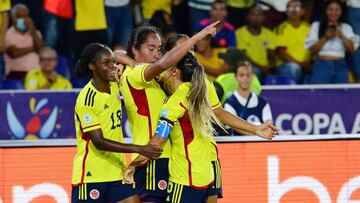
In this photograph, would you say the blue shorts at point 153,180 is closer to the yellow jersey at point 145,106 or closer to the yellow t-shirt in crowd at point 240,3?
the yellow jersey at point 145,106

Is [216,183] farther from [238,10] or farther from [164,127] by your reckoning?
[238,10]

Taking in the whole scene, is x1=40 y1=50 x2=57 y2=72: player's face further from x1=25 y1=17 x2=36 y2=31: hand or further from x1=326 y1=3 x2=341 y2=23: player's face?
x1=326 y1=3 x2=341 y2=23: player's face

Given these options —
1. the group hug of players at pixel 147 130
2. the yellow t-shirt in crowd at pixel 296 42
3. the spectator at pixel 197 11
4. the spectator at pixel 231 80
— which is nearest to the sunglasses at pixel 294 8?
the yellow t-shirt in crowd at pixel 296 42

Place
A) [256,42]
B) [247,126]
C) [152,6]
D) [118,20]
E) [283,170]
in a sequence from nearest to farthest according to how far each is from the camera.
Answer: [247,126] → [283,170] → [118,20] → [152,6] → [256,42]

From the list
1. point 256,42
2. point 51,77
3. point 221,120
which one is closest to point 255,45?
point 256,42

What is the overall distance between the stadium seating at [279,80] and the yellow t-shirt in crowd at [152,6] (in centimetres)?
171

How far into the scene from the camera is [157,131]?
860cm

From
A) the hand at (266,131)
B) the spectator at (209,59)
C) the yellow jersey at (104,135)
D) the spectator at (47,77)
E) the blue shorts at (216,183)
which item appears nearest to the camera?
the blue shorts at (216,183)

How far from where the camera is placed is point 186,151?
8.66m

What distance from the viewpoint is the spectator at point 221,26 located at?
1584 centimetres

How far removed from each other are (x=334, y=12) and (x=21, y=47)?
4398 millimetres

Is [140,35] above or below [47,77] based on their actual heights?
above

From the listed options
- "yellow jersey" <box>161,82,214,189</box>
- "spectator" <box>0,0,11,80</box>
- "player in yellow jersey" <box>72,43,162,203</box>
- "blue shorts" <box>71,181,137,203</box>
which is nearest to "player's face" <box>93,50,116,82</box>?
"player in yellow jersey" <box>72,43,162,203</box>

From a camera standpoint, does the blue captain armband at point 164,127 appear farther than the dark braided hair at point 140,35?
No
